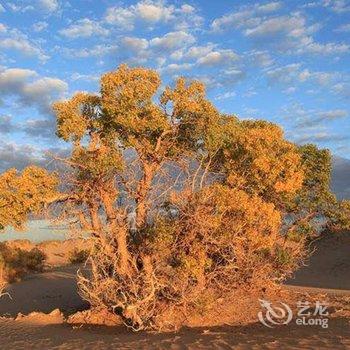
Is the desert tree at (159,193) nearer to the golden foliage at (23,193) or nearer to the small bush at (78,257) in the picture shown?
the golden foliage at (23,193)

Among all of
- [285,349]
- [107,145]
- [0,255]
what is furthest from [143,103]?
[0,255]

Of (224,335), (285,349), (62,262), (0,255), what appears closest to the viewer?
(285,349)

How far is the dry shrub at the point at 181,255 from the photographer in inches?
631

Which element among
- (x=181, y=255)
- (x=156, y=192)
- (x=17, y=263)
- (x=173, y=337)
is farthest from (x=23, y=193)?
(x=17, y=263)

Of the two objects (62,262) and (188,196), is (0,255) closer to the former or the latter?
(62,262)

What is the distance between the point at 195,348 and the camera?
39.7 ft

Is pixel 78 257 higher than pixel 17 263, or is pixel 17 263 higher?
pixel 17 263

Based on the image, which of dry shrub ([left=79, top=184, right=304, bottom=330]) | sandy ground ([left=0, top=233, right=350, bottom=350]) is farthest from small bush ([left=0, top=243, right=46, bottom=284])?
dry shrub ([left=79, top=184, right=304, bottom=330])

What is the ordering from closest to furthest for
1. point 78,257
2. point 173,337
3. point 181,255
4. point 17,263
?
point 173,337 → point 181,255 → point 17,263 → point 78,257

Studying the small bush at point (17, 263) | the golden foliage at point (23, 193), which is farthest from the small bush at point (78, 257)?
the golden foliage at point (23, 193)

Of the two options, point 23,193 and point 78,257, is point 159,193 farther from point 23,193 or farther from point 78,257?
point 78,257

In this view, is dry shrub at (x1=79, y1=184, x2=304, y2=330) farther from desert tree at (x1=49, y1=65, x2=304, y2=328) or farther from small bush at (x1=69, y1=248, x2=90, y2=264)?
small bush at (x1=69, y1=248, x2=90, y2=264)

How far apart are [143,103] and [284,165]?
18.2ft

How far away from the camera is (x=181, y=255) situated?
16.3 m
